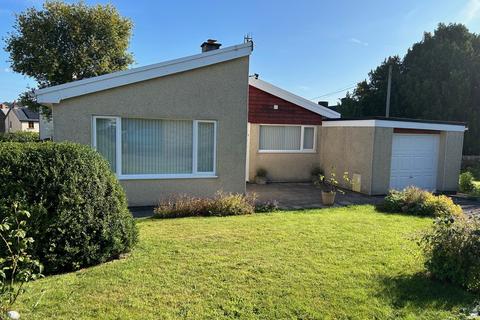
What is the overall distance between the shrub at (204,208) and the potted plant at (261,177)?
587 cm

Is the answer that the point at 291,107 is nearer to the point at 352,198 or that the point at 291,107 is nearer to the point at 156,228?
the point at 352,198

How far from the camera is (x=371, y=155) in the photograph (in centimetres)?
1280

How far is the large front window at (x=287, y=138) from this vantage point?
15.9 meters

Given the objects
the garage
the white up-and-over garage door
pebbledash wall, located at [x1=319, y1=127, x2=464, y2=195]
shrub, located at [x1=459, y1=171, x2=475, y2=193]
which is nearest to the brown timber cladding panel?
pebbledash wall, located at [x1=319, y1=127, x2=464, y2=195]

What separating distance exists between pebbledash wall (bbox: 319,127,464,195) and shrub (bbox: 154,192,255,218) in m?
5.78

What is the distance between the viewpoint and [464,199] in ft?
44.2

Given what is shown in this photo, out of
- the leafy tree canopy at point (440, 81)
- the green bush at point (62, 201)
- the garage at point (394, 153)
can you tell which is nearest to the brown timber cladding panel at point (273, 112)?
the garage at point (394, 153)

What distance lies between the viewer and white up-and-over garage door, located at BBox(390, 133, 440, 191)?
45.1 ft

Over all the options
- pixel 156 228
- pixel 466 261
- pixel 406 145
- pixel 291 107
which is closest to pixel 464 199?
pixel 406 145

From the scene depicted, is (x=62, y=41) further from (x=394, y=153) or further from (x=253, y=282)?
(x=253, y=282)

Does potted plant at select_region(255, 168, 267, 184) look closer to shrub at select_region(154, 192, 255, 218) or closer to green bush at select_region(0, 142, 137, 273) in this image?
shrub at select_region(154, 192, 255, 218)

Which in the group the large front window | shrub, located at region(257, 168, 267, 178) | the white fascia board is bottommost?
shrub, located at region(257, 168, 267, 178)

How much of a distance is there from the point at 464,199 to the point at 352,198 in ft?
16.4

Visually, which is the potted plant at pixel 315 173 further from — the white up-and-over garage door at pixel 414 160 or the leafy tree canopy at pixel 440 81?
the leafy tree canopy at pixel 440 81
